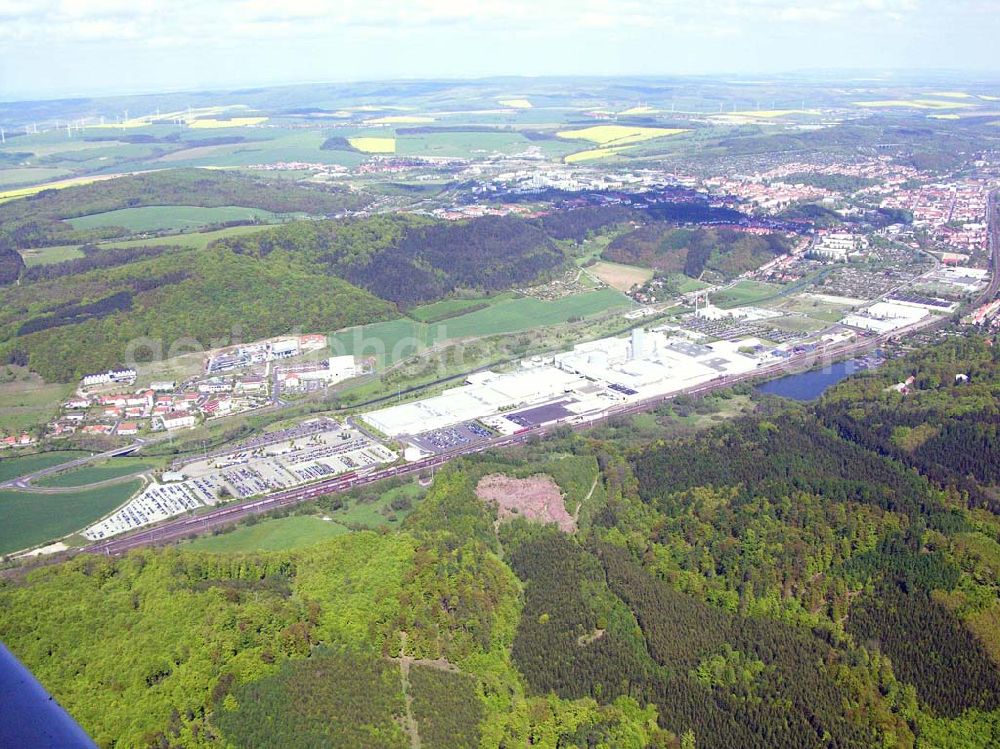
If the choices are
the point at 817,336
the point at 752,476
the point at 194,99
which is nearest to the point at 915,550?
the point at 752,476

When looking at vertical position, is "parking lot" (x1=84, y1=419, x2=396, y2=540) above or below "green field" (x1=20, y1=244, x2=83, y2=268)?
below

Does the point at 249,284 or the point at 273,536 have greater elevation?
the point at 249,284

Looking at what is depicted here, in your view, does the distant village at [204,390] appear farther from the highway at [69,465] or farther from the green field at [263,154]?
the green field at [263,154]

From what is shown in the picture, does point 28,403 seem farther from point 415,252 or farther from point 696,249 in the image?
point 696,249

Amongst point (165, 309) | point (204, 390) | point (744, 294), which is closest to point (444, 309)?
point (165, 309)

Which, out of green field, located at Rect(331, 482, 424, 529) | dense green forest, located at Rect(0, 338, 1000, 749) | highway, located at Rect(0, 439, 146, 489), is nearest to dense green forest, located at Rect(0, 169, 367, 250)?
highway, located at Rect(0, 439, 146, 489)

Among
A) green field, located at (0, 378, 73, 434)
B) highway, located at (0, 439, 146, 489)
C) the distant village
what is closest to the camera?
highway, located at (0, 439, 146, 489)

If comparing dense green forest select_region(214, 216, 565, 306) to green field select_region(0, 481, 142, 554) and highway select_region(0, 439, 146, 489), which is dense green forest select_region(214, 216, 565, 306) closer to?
highway select_region(0, 439, 146, 489)
